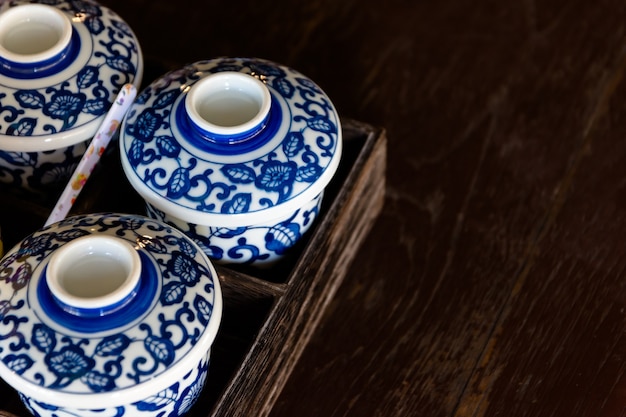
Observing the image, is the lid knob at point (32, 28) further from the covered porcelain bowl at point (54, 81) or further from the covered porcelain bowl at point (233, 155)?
the covered porcelain bowl at point (233, 155)

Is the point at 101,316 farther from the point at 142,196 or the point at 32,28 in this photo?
the point at 32,28

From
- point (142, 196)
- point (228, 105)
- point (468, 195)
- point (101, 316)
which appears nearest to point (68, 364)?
point (101, 316)

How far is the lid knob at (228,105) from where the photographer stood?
765 mm

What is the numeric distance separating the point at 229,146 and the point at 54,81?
0.19m

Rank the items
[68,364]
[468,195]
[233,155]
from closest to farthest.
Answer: [68,364]
[233,155]
[468,195]

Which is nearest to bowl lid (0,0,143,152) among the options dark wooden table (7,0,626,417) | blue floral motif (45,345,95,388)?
dark wooden table (7,0,626,417)

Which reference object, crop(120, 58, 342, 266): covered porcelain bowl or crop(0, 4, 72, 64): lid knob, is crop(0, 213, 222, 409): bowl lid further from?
crop(0, 4, 72, 64): lid knob

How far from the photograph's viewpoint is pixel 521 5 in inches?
48.6

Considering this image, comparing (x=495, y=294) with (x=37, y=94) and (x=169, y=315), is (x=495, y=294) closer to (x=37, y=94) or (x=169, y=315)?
(x=169, y=315)

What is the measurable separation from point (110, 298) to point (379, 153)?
0.37m

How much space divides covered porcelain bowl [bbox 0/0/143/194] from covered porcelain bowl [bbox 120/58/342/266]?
0.14ft

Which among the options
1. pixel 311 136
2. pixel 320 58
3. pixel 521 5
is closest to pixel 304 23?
pixel 320 58

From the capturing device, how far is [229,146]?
77cm

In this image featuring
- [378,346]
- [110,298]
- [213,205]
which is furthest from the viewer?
[378,346]
